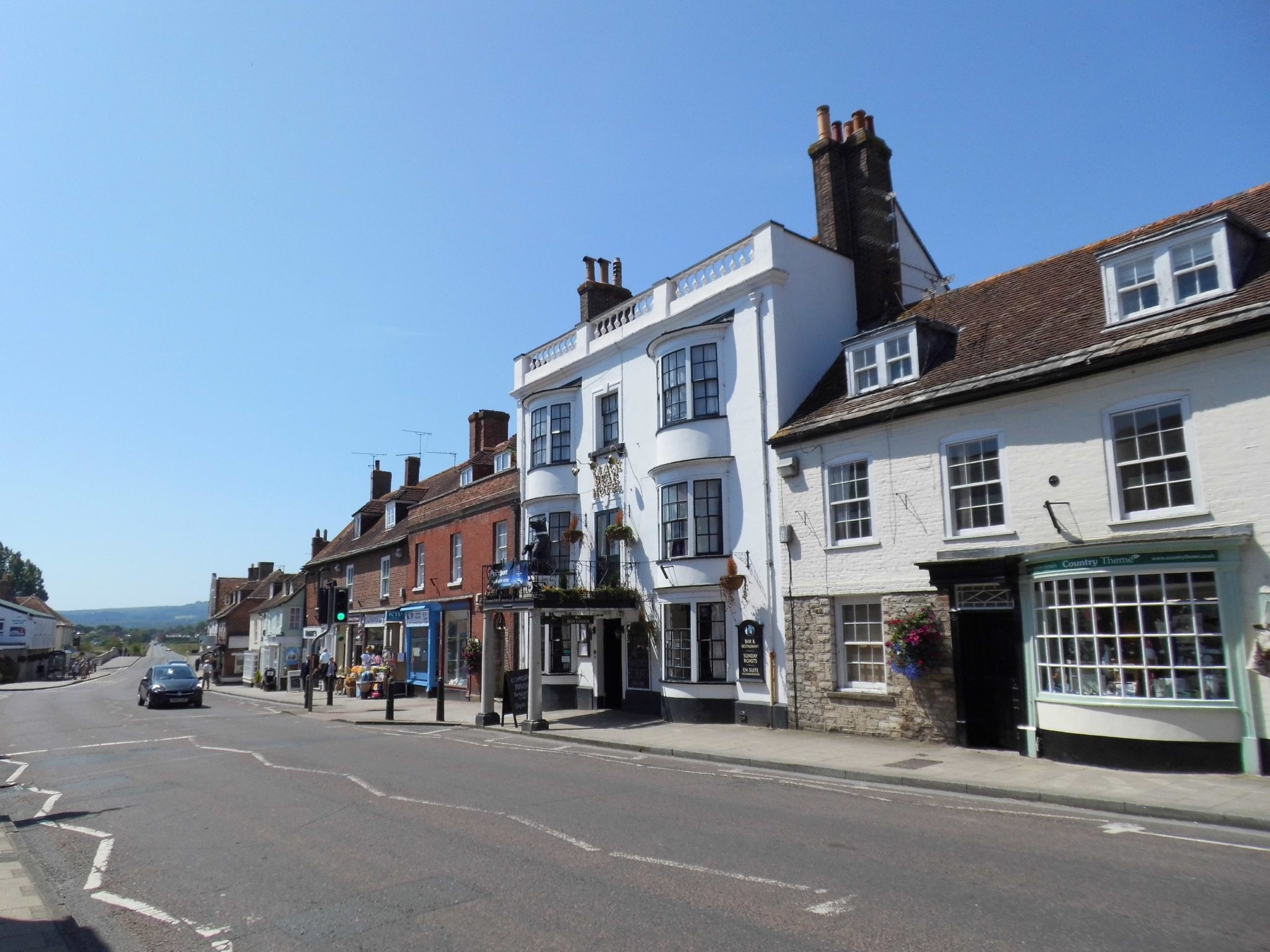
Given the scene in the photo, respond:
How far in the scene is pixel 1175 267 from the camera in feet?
43.9

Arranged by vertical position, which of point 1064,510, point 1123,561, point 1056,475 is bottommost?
point 1123,561

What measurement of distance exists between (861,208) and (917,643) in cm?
1184

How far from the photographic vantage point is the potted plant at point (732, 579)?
746 inches

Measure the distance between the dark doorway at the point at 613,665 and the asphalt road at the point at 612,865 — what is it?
9.38 metres

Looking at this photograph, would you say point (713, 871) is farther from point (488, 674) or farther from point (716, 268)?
point (716, 268)

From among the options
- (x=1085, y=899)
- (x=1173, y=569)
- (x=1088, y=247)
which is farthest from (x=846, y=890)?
(x=1088, y=247)

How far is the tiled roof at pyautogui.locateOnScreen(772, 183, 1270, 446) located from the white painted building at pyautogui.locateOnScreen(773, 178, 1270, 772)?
0.18ft

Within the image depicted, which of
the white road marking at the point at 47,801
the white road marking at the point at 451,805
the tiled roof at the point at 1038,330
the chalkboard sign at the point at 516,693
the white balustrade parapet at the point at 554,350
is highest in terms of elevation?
the white balustrade parapet at the point at 554,350

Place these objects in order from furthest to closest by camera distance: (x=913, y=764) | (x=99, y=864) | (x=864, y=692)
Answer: (x=864, y=692), (x=913, y=764), (x=99, y=864)

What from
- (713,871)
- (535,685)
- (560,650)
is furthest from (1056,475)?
(560,650)

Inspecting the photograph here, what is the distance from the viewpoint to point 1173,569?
11.9 meters

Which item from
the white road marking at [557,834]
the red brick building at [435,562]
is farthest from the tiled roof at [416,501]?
the white road marking at [557,834]

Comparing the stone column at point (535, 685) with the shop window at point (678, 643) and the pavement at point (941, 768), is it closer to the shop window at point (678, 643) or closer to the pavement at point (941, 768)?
the pavement at point (941, 768)

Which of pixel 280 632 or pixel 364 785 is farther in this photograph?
pixel 280 632
